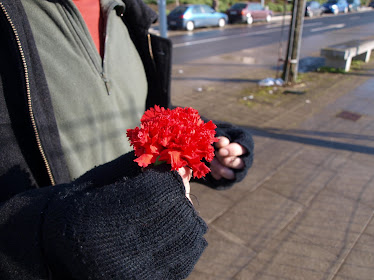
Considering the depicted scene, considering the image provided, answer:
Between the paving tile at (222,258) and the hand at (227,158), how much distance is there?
1.49m

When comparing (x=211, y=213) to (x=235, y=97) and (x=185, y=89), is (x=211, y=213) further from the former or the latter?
(x=185, y=89)

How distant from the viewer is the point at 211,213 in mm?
3408

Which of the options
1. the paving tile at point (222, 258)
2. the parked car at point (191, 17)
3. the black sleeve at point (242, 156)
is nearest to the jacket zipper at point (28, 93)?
the black sleeve at point (242, 156)

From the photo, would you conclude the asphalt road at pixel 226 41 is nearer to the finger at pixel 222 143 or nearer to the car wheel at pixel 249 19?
the car wheel at pixel 249 19

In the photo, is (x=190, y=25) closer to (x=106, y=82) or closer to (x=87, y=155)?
(x=106, y=82)

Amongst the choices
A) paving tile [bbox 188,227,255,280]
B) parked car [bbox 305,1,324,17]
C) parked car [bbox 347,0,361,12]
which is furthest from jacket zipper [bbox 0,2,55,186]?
parked car [bbox 347,0,361,12]

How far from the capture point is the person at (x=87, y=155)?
33.3 inches

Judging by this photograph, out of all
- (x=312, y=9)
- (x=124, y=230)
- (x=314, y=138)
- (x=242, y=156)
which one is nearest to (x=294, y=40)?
(x=314, y=138)

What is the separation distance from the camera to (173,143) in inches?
37.8

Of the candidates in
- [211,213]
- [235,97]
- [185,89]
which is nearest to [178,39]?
[185,89]

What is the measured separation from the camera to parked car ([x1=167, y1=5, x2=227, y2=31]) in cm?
1951

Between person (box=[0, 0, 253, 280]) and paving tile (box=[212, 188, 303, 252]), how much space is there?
1665 mm

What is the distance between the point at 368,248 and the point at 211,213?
1.54 m

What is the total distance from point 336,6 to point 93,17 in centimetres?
3876
